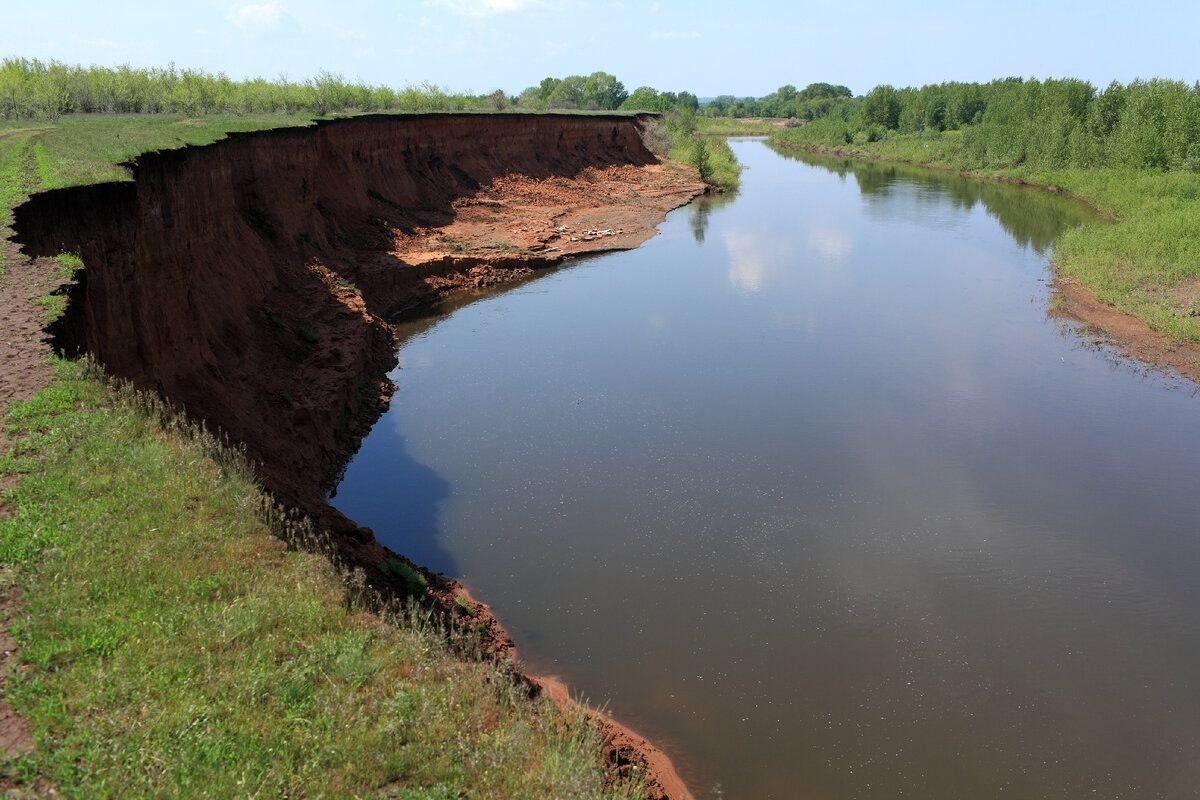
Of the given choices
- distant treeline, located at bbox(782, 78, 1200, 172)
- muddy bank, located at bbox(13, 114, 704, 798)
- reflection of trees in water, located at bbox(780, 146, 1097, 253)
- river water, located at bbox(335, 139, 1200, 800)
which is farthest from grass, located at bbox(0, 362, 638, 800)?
distant treeline, located at bbox(782, 78, 1200, 172)

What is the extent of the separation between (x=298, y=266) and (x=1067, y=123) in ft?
182

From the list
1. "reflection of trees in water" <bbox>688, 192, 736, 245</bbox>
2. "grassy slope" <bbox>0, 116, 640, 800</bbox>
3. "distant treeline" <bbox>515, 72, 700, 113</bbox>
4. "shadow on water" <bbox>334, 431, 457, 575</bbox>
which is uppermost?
"distant treeline" <bbox>515, 72, 700, 113</bbox>

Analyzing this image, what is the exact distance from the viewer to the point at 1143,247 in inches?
1212

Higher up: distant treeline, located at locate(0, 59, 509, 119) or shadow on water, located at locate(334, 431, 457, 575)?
distant treeline, located at locate(0, 59, 509, 119)

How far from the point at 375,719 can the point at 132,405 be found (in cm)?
548

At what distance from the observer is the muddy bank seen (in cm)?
1235

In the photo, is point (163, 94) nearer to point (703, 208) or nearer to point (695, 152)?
point (703, 208)

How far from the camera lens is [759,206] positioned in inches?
1972

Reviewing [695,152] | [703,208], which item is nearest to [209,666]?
[703,208]

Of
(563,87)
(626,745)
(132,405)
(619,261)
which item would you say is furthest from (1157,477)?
(563,87)

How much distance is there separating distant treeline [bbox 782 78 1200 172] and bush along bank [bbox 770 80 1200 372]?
0.10m

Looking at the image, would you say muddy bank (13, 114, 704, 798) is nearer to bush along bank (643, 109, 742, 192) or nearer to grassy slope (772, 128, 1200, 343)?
bush along bank (643, 109, 742, 192)

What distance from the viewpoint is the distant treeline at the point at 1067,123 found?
47.4 m

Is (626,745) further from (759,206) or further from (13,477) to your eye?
(759,206)
